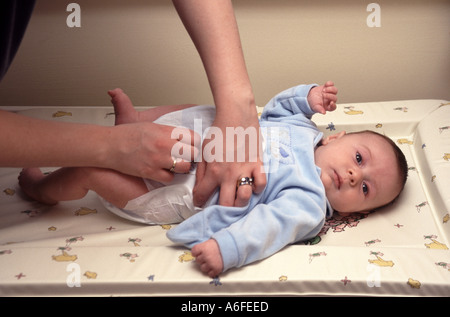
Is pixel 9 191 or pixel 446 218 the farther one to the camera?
pixel 9 191

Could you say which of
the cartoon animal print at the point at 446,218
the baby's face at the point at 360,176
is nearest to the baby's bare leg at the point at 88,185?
the baby's face at the point at 360,176

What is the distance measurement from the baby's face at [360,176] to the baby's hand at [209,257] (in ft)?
1.32

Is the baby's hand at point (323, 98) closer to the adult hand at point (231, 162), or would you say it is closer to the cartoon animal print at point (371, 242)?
the adult hand at point (231, 162)

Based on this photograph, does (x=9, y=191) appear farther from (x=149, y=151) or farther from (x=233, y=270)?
(x=233, y=270)

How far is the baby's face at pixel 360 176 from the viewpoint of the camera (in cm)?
136

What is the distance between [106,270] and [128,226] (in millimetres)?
253

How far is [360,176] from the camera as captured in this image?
4.45ft

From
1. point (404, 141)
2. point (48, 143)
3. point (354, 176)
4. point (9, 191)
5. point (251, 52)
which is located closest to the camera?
point (48, 143)

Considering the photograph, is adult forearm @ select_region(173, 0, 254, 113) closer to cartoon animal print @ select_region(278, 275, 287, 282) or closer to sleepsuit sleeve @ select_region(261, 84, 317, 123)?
sleepsuit sleeve @ select_region(261, 84, 317, 123)

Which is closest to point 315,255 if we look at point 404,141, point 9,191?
point 404,141

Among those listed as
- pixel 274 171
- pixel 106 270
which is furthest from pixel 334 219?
pixel 106 270

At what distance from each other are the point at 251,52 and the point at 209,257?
1.03m

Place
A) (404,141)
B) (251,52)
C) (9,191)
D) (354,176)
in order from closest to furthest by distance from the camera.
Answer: (354,176) → (9,191) → (404,141) → (251,52)

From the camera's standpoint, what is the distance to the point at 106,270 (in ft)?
3.70
